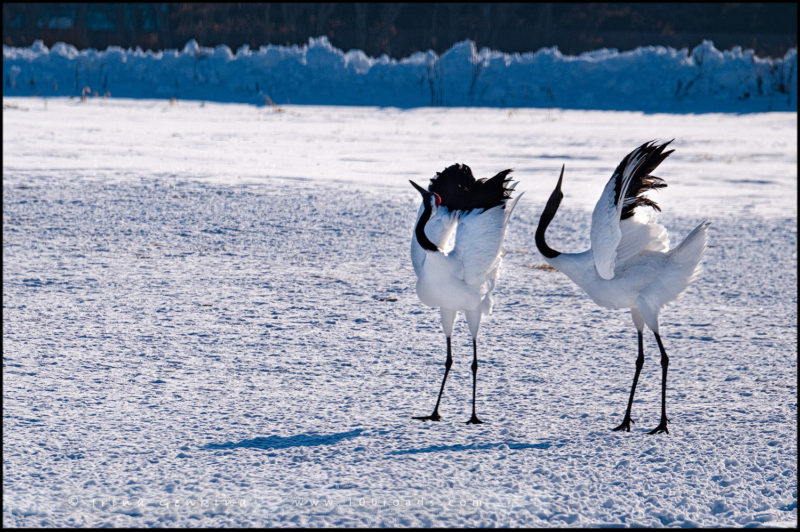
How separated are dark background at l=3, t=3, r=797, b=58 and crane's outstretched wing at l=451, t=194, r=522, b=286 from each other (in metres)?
24.8

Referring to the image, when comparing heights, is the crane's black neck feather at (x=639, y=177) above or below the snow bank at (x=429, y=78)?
below

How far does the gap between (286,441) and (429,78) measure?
55.8ft

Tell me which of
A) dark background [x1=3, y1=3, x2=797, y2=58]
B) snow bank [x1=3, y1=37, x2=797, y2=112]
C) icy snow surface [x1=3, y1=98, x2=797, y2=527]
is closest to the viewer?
icy snow surface [x1=3, y1=98, x2=797, y2=527]

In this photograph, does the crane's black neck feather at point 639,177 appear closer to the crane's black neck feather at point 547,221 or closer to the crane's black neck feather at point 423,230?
the crane's black neck feather at point 547,221

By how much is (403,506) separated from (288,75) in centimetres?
1836

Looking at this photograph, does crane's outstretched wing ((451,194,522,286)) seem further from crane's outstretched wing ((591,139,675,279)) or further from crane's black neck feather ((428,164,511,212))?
crane's outstretched wing ((591,139,675,279))

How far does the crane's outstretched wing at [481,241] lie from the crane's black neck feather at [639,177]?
1.36 feet

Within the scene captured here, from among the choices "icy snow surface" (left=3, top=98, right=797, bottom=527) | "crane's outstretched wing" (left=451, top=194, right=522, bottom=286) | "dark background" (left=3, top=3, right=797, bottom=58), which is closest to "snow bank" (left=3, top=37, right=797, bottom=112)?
"dark background" (left=3, top=3, right=797, bottom=58)

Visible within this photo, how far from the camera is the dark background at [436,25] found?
2904cm

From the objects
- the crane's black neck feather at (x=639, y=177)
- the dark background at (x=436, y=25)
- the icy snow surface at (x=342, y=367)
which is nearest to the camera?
the icy snow surface at (x=342, y=367)

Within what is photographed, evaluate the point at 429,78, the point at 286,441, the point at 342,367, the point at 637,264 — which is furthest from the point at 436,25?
the point at 286,441

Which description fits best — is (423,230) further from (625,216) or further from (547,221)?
(625,216)

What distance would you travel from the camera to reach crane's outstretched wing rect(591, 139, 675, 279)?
12.2 ft

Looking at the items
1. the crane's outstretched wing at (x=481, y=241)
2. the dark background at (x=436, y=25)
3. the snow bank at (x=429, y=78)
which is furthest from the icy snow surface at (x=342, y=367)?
the dark background at (x=436, y=25)
